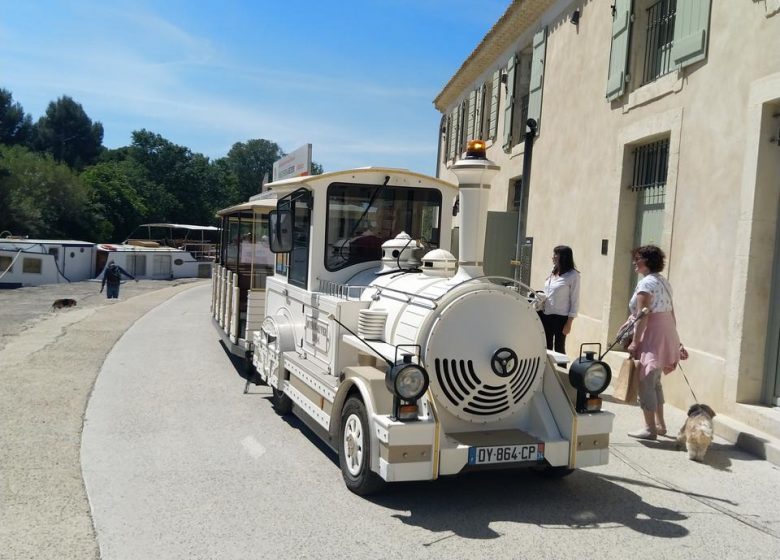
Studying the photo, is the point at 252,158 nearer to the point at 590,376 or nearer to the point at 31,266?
the point at 31,266

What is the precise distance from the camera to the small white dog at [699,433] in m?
5.50

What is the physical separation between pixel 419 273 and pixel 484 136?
11226 mm

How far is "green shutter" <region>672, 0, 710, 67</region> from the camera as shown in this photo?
7336 millimetres

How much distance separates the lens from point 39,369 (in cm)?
897

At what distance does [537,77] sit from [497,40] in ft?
9.57

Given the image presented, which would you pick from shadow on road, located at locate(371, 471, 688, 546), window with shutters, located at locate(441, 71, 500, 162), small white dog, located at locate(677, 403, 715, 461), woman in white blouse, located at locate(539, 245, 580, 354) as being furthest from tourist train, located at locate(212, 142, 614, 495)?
window with shutters, located at locate(441, 71, 500, 162)

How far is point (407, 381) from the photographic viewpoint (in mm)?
4051

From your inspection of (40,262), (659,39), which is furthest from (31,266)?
(659,39)

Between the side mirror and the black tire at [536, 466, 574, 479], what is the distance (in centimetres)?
314

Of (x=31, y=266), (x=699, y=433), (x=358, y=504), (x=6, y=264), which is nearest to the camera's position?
(x=358, y=504)

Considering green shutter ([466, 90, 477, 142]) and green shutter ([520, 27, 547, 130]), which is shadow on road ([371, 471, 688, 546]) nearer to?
green shutter ([520, 27, 547, 130])

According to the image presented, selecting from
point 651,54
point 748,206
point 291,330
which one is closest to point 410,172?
point 291,330

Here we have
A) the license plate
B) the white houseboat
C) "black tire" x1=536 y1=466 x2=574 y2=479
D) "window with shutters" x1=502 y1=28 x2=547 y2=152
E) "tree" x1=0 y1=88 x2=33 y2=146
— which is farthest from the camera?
"tree" x1=0 y1=88 x2=33 y2=146

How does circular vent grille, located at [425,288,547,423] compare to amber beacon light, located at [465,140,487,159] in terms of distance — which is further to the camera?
amber beacon light, located at [465,140,487,159]
